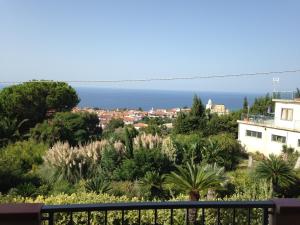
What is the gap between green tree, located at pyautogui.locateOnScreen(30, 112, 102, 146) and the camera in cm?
2644

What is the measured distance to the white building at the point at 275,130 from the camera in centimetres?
2616

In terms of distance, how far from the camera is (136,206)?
3018mm

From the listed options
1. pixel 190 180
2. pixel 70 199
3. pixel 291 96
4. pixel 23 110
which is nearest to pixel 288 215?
pixel 70 199

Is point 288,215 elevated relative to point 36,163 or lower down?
elevated

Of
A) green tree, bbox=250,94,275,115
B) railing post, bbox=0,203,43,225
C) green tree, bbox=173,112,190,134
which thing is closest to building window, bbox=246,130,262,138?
green tree, bbox=173,112,190,134

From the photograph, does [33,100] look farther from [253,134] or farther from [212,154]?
[253,134]

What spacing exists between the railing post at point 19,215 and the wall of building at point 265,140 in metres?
24.6

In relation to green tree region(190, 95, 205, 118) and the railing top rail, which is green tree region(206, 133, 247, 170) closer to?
green tree region(190, 95, 205, 118)

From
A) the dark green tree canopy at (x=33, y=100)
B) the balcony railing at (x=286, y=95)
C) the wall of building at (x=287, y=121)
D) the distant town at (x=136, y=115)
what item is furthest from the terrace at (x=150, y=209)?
the distant town at (x=136, y=115)

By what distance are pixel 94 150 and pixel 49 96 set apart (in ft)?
51.0

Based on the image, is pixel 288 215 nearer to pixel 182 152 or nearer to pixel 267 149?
pixel 182 152

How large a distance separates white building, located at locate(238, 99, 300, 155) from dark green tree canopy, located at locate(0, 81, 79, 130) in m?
15.2

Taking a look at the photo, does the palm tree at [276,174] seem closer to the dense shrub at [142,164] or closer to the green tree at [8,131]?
the dense shrub at [142,164]

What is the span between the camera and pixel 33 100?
32.0m
